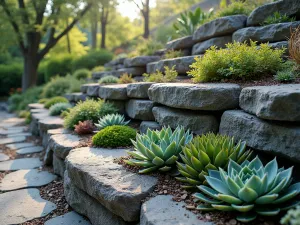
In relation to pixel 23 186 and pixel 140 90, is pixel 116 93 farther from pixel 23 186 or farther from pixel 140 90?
pixel 23 186

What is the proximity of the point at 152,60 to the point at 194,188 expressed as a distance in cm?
521

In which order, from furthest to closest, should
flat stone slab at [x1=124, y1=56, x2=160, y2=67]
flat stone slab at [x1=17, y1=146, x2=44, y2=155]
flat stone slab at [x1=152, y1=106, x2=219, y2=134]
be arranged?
1. flat stone slab at [x1=124, y1=56, x2=160, y2=67]
2. flat stone slab at [x1=17, y1=146, x2=44, y2=155]
3. flat stone slab at [x1=152, y1=106, x2=219, y2=134]

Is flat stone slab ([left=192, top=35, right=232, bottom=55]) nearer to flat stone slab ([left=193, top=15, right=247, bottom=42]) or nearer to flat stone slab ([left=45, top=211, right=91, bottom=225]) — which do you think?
flat stone slab ([left=193, top=15, right=247, bottom=42])

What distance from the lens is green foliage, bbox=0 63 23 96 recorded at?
55.3 ft

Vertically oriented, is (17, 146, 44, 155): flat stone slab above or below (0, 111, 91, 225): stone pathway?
below

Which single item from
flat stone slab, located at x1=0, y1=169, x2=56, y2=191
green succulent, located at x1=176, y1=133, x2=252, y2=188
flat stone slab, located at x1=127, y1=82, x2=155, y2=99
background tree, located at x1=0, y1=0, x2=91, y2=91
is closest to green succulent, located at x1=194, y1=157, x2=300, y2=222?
green succulent, located at x1=176, y1=133, x2=252, y2=188

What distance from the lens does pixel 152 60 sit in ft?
23.2

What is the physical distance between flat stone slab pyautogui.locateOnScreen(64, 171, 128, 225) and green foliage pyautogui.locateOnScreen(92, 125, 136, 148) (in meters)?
0.61

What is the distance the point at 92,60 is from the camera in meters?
13.5

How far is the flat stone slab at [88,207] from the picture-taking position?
8.22ft

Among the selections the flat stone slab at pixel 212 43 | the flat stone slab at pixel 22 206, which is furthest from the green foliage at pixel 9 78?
the flat stone slab at pixel 22 206

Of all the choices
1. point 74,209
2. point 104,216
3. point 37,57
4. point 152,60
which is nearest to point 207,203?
point 104,216

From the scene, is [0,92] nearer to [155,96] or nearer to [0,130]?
[0,130]

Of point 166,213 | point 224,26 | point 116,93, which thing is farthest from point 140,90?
point 166,213
